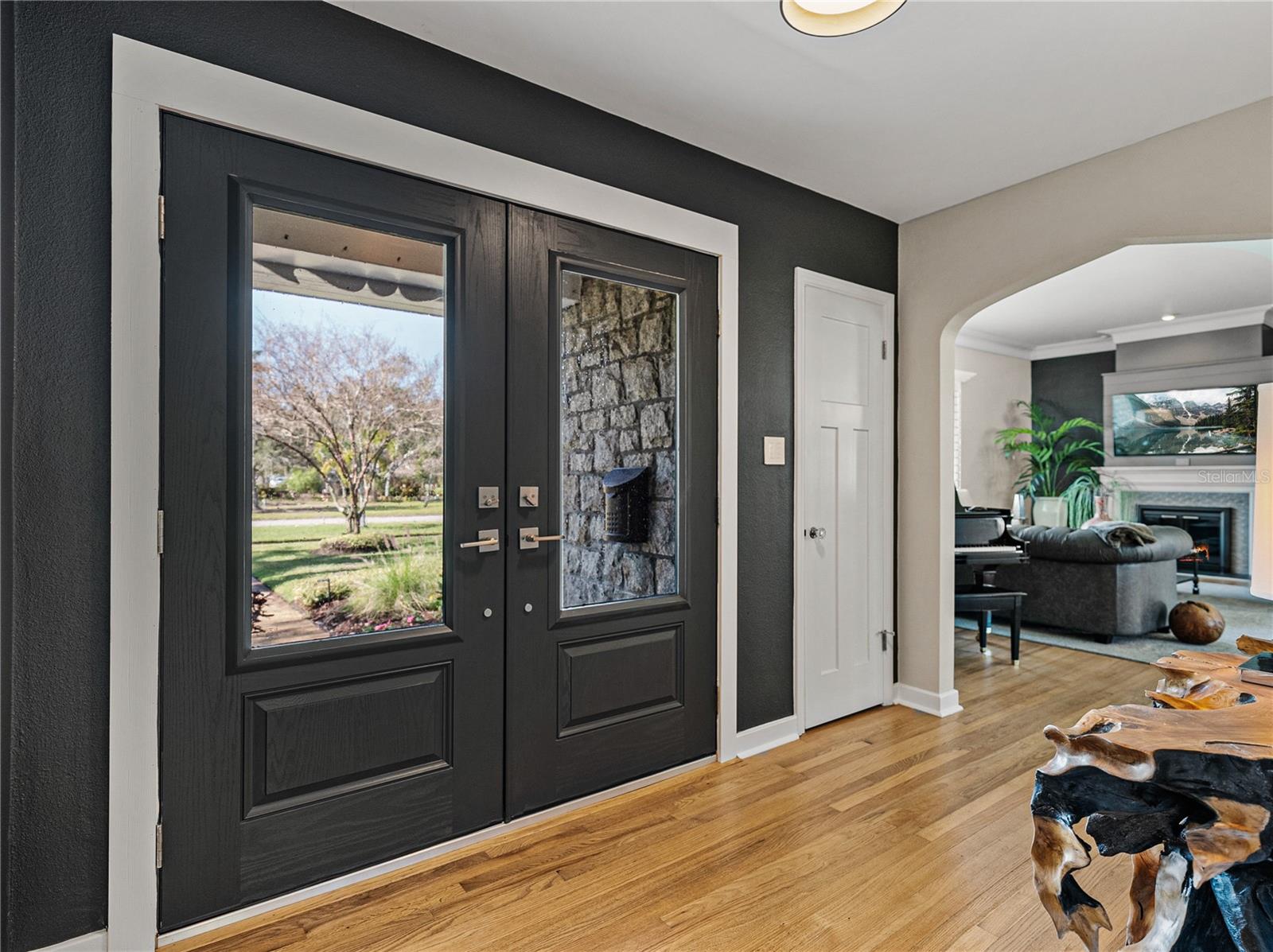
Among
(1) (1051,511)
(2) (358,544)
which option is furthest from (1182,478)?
(2) (358,544)

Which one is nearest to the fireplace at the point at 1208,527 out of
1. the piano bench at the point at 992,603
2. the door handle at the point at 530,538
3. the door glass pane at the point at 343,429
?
the piano bench at the point at 992,603

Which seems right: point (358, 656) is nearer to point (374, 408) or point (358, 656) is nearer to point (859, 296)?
point (374, 408)

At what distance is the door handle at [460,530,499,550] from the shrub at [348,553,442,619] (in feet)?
0.35

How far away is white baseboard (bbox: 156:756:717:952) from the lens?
178 centimetres

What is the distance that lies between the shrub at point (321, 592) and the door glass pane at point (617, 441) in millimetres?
736

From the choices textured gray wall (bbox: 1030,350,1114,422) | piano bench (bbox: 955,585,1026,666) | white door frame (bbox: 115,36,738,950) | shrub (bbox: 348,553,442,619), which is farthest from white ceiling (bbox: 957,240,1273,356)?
white door frame (bbox: 115,36,738,950)

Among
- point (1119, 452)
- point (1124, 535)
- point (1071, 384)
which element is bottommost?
point (1124, 535)

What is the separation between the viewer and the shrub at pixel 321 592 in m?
1.96

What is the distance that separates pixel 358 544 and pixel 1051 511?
313 inches

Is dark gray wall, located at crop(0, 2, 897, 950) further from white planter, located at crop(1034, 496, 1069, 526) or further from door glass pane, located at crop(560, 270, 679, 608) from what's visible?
white planter, located at crop(1034, 496, 1069, 526)

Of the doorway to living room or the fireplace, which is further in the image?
the fireplace

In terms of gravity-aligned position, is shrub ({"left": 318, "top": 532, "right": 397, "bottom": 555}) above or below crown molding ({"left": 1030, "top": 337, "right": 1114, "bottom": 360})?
below

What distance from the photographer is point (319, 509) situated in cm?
199

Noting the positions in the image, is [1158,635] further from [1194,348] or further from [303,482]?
[303,482]
